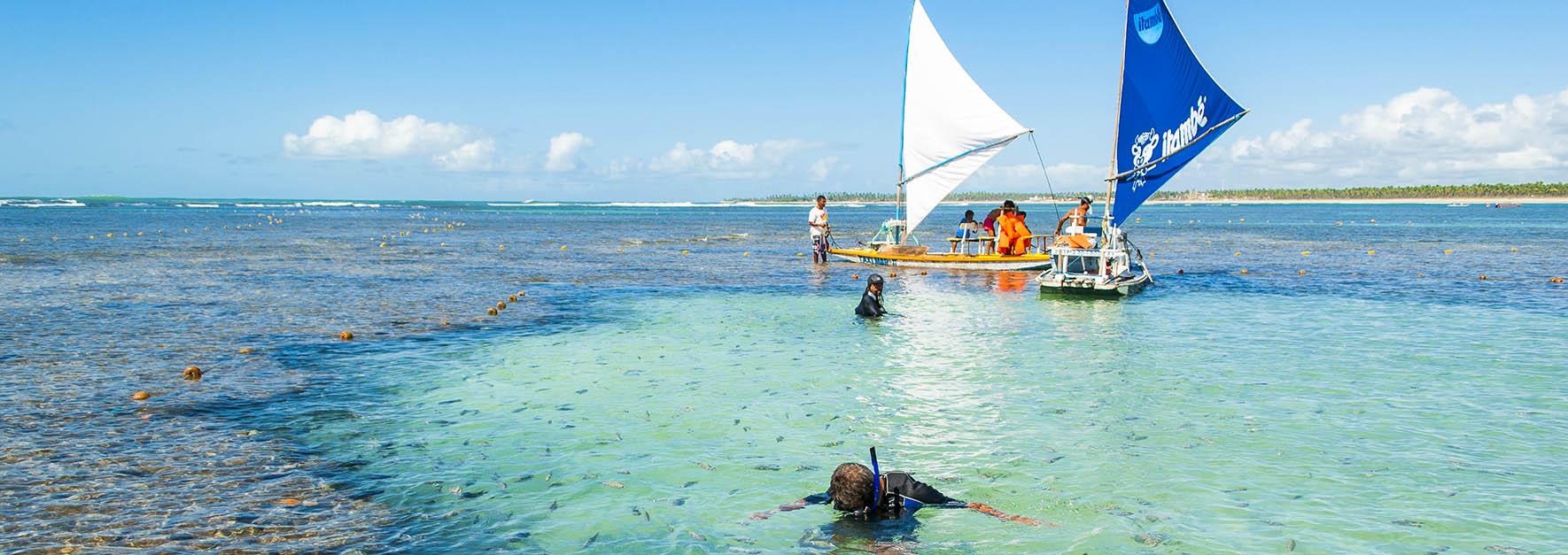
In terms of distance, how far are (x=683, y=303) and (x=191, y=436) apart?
15397mm

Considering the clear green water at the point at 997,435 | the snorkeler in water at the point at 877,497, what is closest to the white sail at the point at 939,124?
the clear green water at the point at 997,435

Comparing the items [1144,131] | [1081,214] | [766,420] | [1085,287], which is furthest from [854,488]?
[1144,131]

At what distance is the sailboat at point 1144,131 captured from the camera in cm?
2725

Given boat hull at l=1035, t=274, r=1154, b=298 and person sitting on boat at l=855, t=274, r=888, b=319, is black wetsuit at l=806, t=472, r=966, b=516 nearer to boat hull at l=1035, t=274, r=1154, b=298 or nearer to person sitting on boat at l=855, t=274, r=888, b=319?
person sitting on boat at l=855, t=274, r=888, b=319

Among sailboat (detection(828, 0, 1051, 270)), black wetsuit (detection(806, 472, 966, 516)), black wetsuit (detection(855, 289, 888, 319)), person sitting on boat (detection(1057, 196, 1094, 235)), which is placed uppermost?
sailboat (detection(828, 0, 1051, 270))

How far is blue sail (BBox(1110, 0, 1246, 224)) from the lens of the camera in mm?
27703

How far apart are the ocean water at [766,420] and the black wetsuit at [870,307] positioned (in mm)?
326

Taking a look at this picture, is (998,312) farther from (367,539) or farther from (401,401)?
(367,539)

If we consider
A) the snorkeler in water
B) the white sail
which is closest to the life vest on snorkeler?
the snorkeler in water

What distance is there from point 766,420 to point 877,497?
4.12 metres

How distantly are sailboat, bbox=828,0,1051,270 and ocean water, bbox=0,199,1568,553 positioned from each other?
36.2 feet

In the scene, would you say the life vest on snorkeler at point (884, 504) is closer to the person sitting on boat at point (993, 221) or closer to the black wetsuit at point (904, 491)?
the black wetsuit at point (904, 491)

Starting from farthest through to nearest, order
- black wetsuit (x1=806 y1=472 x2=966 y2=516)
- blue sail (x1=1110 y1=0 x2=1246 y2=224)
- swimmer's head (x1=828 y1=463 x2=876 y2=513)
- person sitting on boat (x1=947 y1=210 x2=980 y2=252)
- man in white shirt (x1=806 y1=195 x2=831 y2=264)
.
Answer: man in white shirt (x1=806 y1=195 x2=831 y2=264), person sitting on boat (x1=947 y1=210 x2=980 y2=252), blue sail (x1=1110 y1=0 x2=1246 y2=224), black wetsuit (x1=806 y1=472 x2=966 y2=516), swimmer's head (x1=828 y1=463 x2=876 y2=513)

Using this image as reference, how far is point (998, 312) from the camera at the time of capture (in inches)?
937
